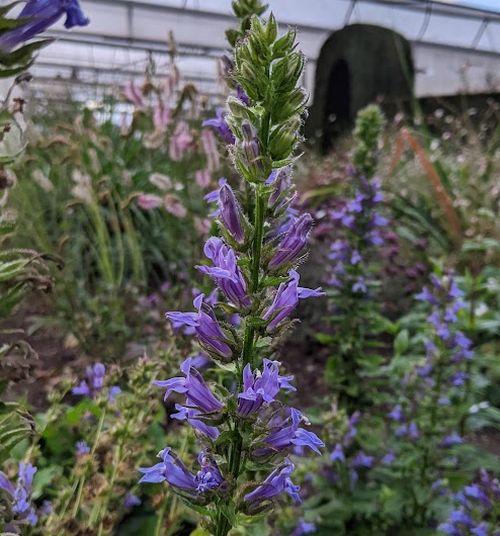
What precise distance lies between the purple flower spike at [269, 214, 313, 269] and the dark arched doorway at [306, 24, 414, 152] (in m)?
10.1

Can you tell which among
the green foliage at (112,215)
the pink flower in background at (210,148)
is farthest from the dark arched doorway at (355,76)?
the pink flower in background at (210,148)

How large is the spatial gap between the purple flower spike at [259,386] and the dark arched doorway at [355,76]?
401 inches

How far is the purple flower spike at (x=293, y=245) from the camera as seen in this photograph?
792 mm

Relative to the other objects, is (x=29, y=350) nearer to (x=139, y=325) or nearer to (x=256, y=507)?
(x=256, y=507)

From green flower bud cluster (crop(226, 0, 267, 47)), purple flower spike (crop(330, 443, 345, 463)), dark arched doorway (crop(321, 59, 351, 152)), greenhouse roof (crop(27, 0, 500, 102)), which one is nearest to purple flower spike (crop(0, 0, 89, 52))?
green flower bud cluster (crop(226, 0, 267, 47))

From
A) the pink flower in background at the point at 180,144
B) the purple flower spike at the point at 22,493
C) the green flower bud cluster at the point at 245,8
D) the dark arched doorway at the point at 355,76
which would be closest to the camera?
the purple flower spike at the point at 22,493

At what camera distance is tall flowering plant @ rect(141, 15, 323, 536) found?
2.51 ft

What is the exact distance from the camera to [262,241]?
0.81 m

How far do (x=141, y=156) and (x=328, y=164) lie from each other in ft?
7.66

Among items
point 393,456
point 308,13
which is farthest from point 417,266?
point 308,13

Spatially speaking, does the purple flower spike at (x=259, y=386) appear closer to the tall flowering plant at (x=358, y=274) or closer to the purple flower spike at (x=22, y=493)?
the purple flower spike at (x=22, y=493)

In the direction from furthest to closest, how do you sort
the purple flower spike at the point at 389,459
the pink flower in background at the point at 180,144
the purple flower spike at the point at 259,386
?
the pink flower in background at the point at 180,144
the purple flower spike at the point at 389,459
the purple flower spike at the point at 259,386

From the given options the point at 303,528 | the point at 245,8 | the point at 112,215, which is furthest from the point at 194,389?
the point at 112,215

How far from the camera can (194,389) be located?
0.79 m
